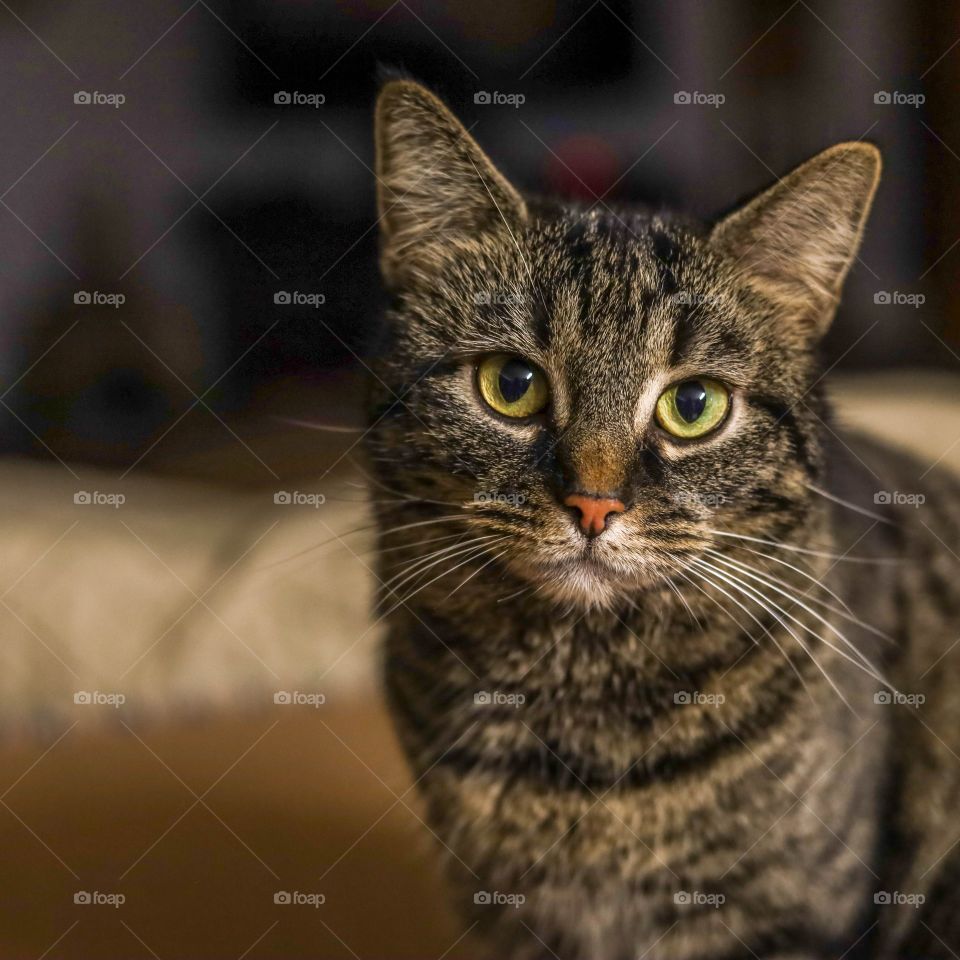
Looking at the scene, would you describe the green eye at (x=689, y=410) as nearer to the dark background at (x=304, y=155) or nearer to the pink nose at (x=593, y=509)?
the pink nose at (x=593, y=509)

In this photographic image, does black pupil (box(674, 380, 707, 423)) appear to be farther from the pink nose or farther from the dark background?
the dark background

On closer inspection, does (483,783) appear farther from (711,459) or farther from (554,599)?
(711,459)

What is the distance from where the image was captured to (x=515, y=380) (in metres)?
0.87

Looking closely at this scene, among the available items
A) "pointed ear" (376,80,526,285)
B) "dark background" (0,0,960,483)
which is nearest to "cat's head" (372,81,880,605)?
"pointed ear" (376,80,526,285)

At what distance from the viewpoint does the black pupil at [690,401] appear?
0.88 m

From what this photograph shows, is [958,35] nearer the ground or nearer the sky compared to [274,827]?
nearer the sky

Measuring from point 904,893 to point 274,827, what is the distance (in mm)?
741

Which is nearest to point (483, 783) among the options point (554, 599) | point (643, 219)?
point (554, 599)

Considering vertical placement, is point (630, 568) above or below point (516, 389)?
below

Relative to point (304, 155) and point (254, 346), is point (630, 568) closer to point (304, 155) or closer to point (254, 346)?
point (254, 346)

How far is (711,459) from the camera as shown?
87 cm

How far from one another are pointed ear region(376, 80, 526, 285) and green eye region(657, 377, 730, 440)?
0.23 metres

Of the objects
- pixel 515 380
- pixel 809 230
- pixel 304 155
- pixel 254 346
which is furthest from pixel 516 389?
pixel 304 155

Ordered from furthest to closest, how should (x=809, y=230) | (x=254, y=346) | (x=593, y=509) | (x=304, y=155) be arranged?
(x=304, y=155) → (x=254, y=346) → (x=809, y=230) → (x=593, y=509)
